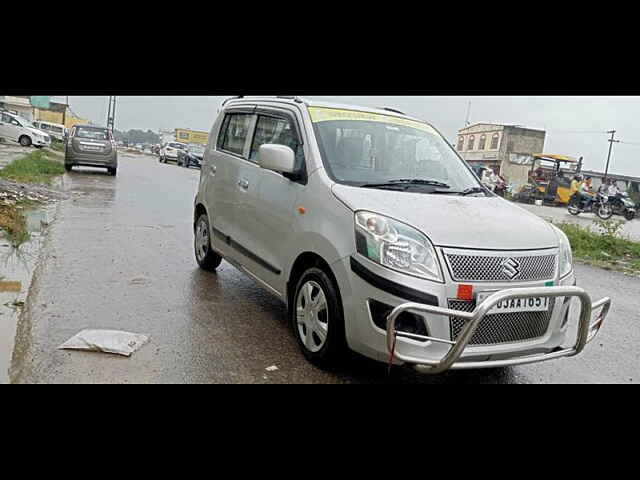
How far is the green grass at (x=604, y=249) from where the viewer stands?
389 inches

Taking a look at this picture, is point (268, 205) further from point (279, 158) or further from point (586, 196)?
point (586, 196)

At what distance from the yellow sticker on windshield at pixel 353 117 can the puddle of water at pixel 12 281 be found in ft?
9.26

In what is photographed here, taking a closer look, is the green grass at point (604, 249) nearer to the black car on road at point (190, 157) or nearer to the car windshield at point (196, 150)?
the black car on road at point (190, 157)

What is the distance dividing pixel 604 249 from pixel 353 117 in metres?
8.03

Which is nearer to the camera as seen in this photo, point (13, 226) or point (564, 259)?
point (564, 259)

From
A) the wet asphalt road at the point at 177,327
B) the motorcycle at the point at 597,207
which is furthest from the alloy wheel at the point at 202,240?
the motorcycle at the point at 597,207

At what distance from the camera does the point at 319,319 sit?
3.91 meters

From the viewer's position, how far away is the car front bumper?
313 centimetres

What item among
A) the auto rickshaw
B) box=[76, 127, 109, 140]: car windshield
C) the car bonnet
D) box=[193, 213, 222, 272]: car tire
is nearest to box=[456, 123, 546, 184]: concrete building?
the auto rickshaw

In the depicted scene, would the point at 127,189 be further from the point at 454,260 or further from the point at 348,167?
the point at 454,260

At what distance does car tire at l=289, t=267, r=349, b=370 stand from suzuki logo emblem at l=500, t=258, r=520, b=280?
1059mm

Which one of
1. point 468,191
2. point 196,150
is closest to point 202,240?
point 468,191
